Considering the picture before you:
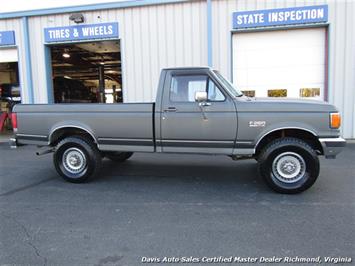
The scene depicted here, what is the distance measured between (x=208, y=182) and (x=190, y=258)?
8.49 ft

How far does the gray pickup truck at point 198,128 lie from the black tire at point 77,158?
2 centimetres

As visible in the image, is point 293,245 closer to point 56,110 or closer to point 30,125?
point 56,110

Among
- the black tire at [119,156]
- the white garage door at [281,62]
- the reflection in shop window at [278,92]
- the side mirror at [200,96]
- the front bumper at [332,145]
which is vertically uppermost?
the white garage door at [281,62]

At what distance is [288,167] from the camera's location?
15.6 feet

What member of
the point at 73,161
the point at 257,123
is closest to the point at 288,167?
the point at 257,123

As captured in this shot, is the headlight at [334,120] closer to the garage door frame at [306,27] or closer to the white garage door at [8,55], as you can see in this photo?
the garage door frame at [306,27]

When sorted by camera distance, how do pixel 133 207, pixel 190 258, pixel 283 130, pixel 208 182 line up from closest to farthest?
pixel 190 258 → pixel 133 207 → pixel 283 130 → pixel 208 182

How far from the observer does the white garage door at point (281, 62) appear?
9555mm

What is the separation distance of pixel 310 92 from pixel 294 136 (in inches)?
220

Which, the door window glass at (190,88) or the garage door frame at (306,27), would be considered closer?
the door window glass at (190,88)

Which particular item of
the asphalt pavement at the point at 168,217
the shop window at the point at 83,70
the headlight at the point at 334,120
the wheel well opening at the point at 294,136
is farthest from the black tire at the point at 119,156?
the shop window at the point at 83,70

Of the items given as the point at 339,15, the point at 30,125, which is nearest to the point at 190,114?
the point at 30,125

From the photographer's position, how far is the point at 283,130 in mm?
4855

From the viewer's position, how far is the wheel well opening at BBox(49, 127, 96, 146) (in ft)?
18.3
